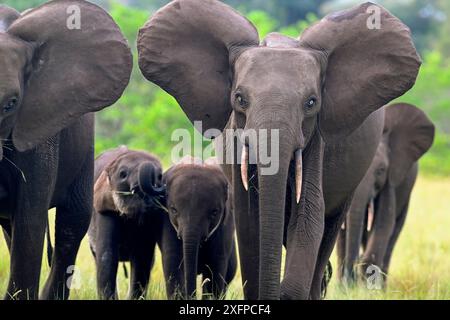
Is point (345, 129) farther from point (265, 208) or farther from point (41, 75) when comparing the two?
point (41, 75)

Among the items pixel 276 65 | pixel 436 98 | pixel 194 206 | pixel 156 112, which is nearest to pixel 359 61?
pixel 276 65

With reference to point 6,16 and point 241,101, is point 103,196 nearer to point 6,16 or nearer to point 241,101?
point 6,16

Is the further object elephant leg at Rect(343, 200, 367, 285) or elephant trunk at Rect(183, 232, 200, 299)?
elephant leg at Rect(343, 200, 367, 285)

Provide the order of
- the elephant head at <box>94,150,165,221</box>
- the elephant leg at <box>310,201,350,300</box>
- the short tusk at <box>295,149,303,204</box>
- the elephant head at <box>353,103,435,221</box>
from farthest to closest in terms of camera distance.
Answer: the elephant head at <box>353,103,435,221</box> → the elephant head at <box>94,150,165,221</box> → the elephant leg at <box>310,201,350,300</box> → the short tusk at <box>295,149,303,204</box>

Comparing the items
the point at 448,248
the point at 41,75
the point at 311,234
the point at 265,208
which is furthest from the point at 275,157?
the point at 448,248

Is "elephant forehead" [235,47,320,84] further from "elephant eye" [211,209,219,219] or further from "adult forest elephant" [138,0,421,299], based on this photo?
"elephant eye" [211,209,219,219]

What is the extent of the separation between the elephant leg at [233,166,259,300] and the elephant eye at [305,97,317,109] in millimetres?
597

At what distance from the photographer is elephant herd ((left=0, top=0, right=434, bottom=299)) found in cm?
642

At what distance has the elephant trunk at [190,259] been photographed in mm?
8172

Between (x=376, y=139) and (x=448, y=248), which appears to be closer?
(x=376, y=139)

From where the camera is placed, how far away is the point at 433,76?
29500mm

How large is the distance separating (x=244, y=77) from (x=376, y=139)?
219 centimetres

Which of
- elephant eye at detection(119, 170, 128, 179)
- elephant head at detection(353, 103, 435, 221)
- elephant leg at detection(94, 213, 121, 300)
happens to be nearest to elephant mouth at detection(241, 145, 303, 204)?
elephant eye at detection(119, 170, 128, 179)

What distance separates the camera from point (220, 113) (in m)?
7.01
